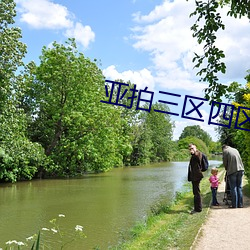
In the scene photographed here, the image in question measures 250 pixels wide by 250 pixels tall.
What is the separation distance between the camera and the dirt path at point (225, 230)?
22.1 ft

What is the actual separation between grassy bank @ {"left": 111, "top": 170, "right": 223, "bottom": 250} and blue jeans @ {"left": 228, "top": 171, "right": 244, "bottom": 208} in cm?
85

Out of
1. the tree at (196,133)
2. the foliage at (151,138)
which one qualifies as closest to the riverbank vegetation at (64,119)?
the foliage at (151,138)

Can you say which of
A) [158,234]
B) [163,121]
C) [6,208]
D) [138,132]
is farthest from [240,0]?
A: [163,121]

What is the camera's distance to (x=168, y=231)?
7.98m

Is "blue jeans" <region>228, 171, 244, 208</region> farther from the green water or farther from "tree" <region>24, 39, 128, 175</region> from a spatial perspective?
"tree" <region>24, 39, 128, 175</region>

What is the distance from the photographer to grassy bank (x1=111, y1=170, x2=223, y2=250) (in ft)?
23.3

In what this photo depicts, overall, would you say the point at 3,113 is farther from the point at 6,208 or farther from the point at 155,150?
the point at 155,150

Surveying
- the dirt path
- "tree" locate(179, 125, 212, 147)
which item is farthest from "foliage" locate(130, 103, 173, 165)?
"tree" locate(179, 125, 212, 147)

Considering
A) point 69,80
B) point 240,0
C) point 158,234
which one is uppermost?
point 69,80

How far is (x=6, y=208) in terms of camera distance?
45.6 ft

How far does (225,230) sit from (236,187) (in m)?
2.83

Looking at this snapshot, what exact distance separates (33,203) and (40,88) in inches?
591

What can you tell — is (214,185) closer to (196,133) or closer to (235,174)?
(235,174)

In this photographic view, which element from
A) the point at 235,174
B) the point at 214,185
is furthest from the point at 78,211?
the point at 235,174
